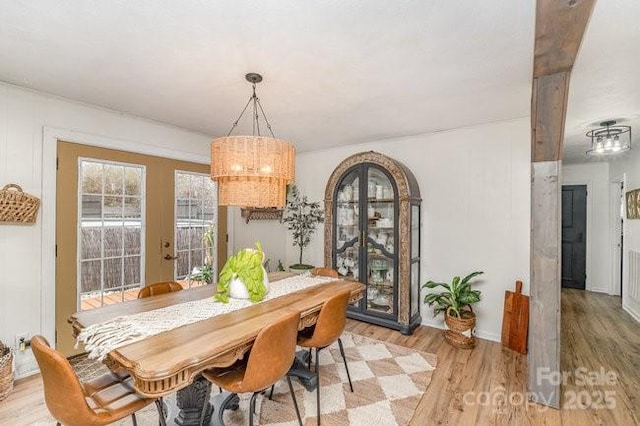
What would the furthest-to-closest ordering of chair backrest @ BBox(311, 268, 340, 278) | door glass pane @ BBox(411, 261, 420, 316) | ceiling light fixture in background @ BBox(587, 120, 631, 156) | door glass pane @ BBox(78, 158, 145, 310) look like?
1. door glass pane @ BBox(411, 261, 420, 316)
2. ceiling light fixture in background @ BBox(587, 120, 631, 156)
3. chair backrest @ BBox(311, 268, 340, 278)
4. door glass pane @ BBox(78, 158, 145, 310)

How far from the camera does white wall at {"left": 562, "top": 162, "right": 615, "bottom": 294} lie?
5008 mm

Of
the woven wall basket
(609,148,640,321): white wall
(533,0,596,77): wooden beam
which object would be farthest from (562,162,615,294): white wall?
the woven wall basket

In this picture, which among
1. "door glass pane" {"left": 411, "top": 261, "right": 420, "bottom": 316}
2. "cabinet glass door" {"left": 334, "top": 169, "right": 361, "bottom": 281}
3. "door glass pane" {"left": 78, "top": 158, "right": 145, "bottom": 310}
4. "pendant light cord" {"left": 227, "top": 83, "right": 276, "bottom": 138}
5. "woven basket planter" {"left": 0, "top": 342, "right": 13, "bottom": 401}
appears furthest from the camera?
"cabinet glass door" {"left": 334, "top": 169, "right": 361, "bottom": 281}

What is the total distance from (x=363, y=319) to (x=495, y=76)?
285 cm

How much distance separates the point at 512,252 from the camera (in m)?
3.17

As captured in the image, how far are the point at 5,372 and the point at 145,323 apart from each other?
5.25 feet

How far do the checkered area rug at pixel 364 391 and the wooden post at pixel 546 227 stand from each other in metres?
0.82

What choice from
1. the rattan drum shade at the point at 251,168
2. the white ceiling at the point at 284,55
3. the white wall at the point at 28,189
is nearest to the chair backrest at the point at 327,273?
the rattan drum shade at the point at 251,168

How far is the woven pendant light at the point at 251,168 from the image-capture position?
1.99 m

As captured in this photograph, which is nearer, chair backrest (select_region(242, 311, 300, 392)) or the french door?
chair backrest (select_region(242, 311, 300, 392))

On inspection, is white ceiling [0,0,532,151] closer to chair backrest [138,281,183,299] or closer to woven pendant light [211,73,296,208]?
woven pendant light [211,73,296,208]

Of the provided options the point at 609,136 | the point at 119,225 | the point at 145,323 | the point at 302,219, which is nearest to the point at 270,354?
the point at 145,323

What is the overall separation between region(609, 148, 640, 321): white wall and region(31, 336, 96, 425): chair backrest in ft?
18.3

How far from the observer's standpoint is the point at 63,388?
1244mm
